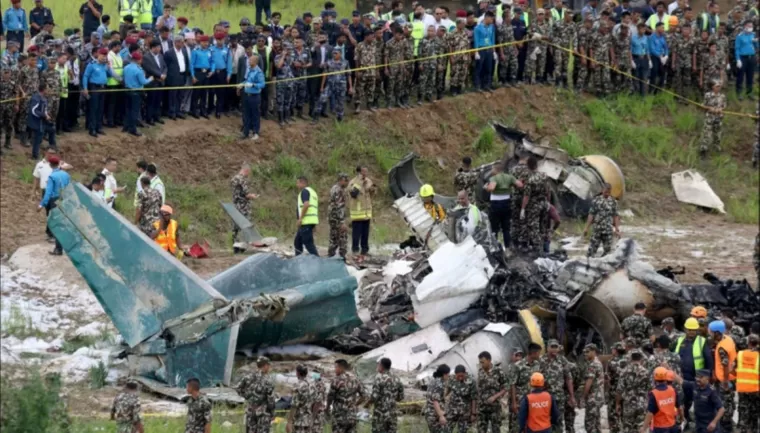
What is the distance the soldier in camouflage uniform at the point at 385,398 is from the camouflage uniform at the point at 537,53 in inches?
581

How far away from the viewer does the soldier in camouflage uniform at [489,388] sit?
19.3m

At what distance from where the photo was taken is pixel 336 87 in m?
30.5

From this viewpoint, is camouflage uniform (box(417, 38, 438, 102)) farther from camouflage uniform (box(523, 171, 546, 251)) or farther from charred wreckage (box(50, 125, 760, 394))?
charred wreckage (box(50, 125, 760, 394))

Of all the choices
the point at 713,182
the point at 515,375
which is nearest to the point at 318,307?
the point at 515,375

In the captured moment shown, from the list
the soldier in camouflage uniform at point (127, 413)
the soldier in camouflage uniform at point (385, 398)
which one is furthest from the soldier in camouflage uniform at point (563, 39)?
the soldier in camouflage uniform at point (127, 413)

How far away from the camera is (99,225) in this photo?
21031mm

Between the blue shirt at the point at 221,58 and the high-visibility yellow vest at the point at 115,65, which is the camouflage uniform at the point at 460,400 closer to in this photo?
the high-visibility yellow vest at the point at 115,65

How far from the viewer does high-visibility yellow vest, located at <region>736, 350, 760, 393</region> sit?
19.2m

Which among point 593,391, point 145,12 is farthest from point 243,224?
point 593,391

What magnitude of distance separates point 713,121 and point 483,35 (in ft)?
14.8

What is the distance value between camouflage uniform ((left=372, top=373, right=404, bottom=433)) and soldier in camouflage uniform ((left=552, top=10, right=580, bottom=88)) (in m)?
15.0

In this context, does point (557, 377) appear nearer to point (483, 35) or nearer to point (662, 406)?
point (662, 406)

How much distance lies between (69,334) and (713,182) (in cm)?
1379

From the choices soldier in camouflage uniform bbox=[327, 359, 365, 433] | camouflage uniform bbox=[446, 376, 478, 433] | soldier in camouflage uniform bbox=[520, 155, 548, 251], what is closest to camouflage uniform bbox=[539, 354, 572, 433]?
camouflage uniform bbox=[446, 376, 478, 433]
